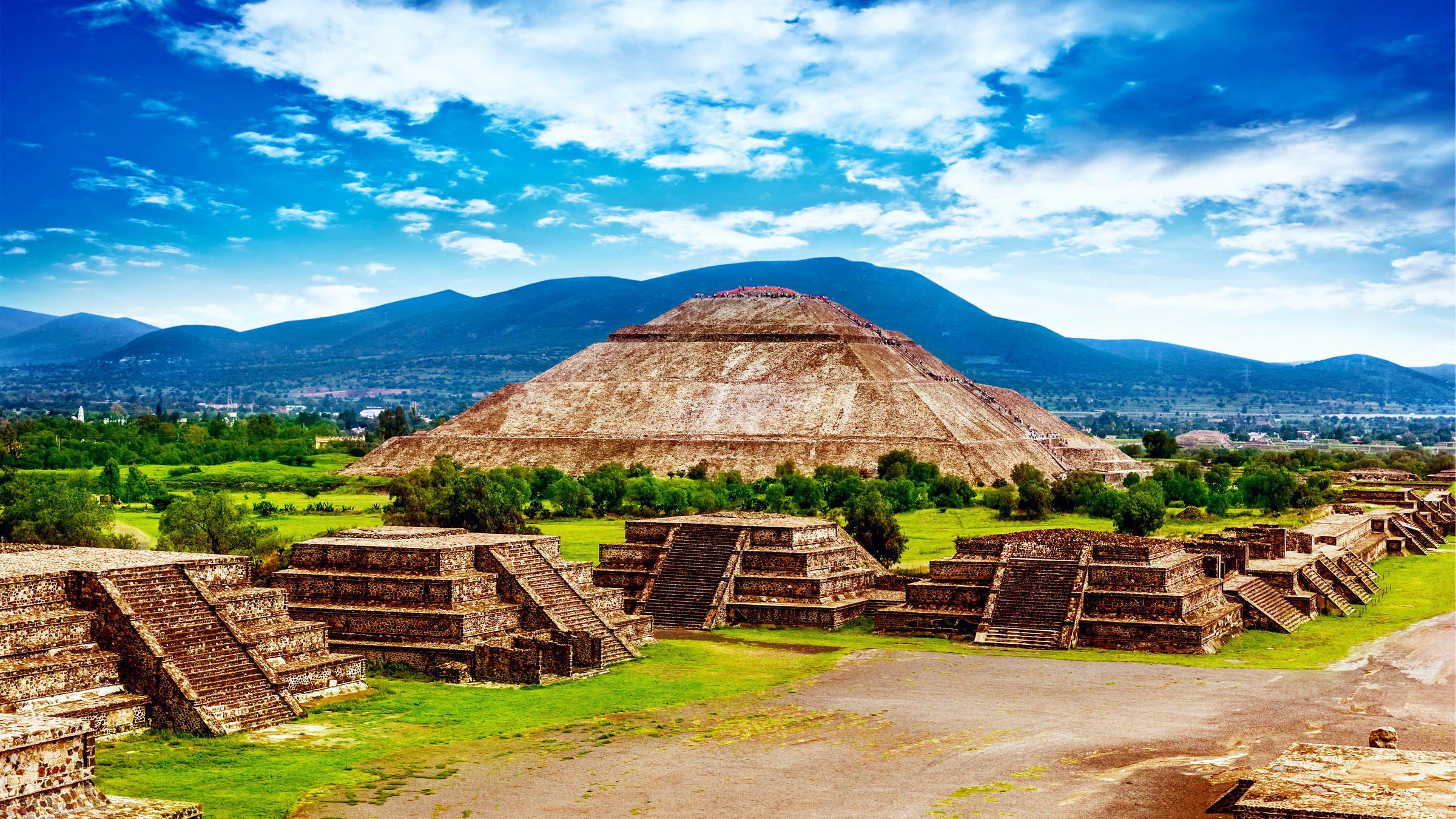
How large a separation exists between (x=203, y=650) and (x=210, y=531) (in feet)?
71.3

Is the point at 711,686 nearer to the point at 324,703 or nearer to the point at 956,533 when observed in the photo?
the point at 324,703

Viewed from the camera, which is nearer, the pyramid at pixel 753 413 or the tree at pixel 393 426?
the pyramid at pixel 753 413

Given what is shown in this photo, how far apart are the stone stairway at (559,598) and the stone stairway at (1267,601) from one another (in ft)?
66.3

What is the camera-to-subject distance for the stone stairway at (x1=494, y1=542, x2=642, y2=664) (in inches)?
1419

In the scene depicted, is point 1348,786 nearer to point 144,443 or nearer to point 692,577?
point 692,577

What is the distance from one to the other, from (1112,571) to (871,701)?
12699mm

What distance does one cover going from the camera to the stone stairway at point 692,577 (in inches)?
1697

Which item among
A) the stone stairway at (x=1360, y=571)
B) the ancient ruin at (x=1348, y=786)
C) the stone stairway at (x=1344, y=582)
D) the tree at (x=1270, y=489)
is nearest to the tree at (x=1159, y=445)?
the tree at (x=1270, y=489)

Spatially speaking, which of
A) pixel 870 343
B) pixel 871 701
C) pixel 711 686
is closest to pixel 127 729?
pixel 711 686

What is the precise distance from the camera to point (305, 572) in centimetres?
3597

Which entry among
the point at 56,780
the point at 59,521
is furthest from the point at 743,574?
the point at 56,780

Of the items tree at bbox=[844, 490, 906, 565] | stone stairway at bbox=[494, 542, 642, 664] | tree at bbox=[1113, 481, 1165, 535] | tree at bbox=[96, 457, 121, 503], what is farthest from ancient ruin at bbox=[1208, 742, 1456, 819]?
tree at bbox=[96, 457, 121, 503]

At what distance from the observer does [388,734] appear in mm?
26938

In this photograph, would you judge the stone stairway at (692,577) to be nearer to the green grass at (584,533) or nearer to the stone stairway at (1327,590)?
the green grass at (584,533)
